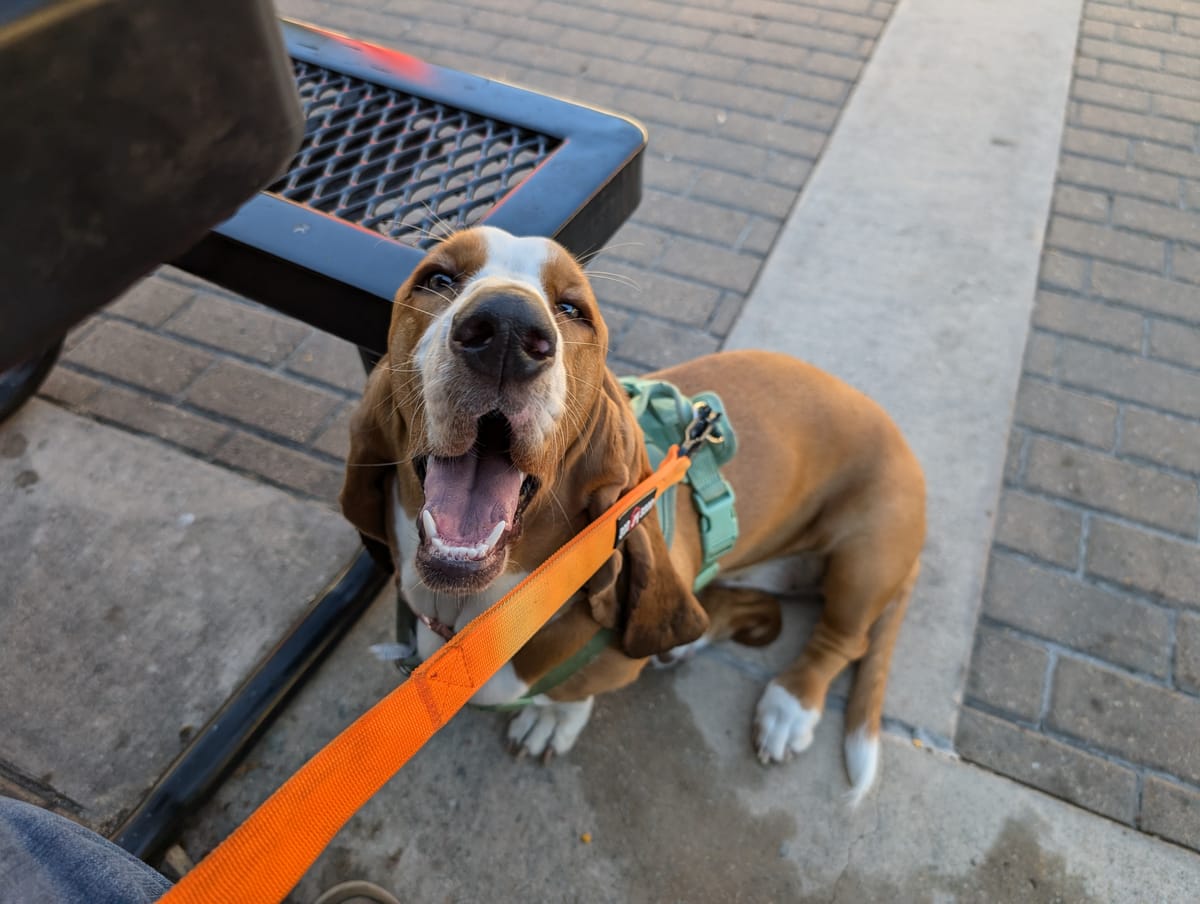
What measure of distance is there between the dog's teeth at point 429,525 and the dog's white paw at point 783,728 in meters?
1.35

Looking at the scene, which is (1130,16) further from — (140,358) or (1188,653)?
(140,358)

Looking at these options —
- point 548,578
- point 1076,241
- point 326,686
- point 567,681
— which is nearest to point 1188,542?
point 1076,241

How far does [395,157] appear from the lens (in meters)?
2.04

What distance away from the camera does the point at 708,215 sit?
4.05 metres

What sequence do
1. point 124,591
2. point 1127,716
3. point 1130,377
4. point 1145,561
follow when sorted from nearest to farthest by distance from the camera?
1. point 1127,716
2. point 124,591
3. point 1145,561
4. point 1130,377

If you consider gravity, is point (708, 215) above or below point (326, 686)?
above

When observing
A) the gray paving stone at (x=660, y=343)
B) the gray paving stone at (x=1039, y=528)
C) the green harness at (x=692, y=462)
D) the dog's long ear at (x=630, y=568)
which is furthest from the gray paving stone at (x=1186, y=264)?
the dog's long ear at (x=630, y=568)

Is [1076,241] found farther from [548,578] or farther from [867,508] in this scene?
[548,578]

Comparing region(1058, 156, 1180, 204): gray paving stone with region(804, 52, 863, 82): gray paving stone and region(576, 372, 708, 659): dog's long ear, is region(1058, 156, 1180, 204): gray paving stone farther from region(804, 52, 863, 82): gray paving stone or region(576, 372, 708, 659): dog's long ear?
region(576, 372, 708, 659): dog's long ear

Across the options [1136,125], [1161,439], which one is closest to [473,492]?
[1161,439]

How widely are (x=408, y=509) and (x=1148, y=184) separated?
4.49 m

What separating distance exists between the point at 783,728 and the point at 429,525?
1.38m

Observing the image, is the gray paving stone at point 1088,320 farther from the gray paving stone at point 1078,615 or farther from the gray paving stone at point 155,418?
the gray paving stone at point 155,418

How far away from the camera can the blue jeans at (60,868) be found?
3.71 feet
